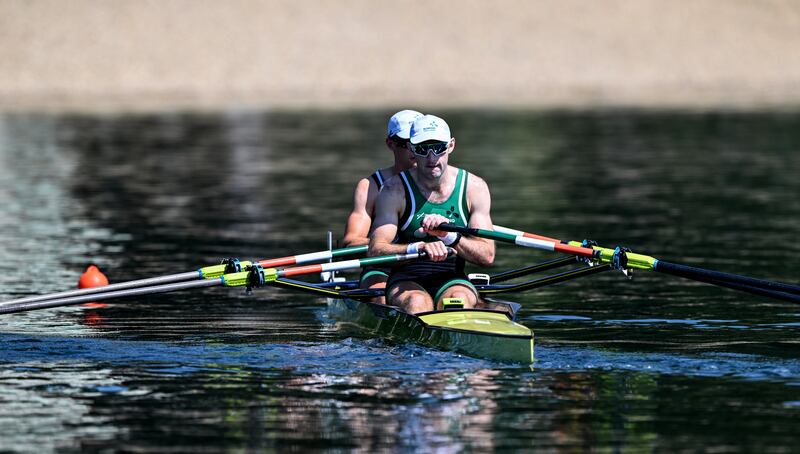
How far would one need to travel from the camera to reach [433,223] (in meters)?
12.4

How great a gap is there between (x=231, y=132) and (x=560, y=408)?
127 ft

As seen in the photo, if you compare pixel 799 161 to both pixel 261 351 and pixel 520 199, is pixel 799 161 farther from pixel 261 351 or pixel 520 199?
pixel 261 351

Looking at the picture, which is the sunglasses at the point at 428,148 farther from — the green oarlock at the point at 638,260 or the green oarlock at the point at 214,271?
the green oarlock at the point at 214,271

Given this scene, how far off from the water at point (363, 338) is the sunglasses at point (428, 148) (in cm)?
175

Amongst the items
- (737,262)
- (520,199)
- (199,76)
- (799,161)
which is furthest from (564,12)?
(737,262)

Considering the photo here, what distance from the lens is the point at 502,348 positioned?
1135 cm

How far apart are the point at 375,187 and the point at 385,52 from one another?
7194cm

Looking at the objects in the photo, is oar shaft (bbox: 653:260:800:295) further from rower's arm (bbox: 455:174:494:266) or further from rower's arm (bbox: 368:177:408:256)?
rower's arm (bbox: 368:177:408:256)

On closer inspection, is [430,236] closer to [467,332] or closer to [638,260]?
[467,332]

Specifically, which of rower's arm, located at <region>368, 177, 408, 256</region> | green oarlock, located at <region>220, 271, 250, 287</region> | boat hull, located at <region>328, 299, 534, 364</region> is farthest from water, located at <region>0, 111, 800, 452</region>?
rower's arm, located at <region>368, 177, 408, 256</region>

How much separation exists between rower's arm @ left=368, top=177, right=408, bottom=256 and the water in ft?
2.95

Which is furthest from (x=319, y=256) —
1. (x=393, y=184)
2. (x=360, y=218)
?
(x=393, y=184)

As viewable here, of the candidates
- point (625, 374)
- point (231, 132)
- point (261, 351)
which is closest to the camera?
point (625, 374)

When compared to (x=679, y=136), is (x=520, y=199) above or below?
below
